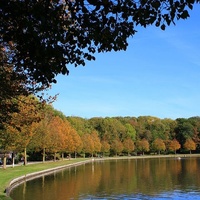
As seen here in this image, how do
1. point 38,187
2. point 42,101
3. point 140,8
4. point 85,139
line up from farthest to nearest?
1. point 85,139
2. point 38,187
3. point 42,101
4. point 140,8

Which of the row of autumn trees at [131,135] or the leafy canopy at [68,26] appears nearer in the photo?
the leafy canopy at [68,26]

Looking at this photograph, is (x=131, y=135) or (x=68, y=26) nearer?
(x=68, y=26)

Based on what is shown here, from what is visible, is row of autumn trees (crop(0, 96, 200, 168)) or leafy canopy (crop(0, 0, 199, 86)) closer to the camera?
leafy canopy (crop(0, 0, 199, 86))

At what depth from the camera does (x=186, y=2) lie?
202 inches

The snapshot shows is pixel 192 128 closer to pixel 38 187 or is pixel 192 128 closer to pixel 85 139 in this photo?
pixel 85 139

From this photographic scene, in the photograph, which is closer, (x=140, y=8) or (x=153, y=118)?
(x=140, y=8)

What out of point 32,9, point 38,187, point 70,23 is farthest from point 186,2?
point 38,187

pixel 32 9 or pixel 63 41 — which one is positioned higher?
pixel 32 9

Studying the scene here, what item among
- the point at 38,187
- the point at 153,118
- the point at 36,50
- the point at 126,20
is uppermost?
the point at 153,118

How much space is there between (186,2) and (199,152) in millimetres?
115756

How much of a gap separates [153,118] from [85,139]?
192ft

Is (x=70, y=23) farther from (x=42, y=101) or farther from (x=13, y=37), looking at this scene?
(x=42, y=101)

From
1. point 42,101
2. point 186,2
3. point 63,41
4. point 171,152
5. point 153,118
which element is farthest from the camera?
point 153,118

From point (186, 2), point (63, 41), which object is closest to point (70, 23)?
point (63, 41)
